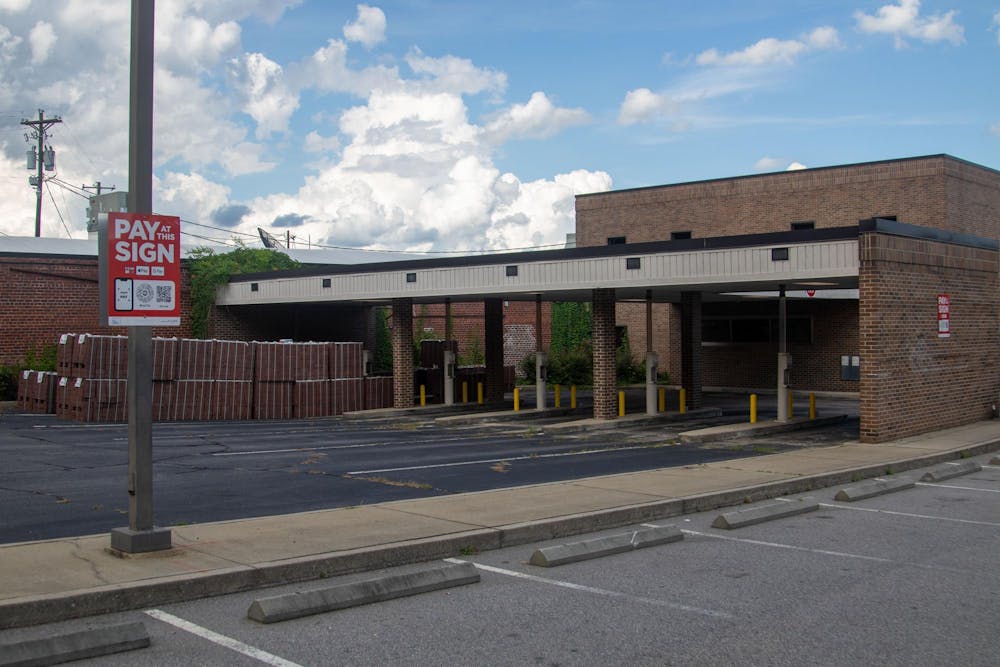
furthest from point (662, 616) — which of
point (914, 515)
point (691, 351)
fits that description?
point (691, 351)

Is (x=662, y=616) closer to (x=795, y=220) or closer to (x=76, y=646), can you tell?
Answer: (x=76, y=646)

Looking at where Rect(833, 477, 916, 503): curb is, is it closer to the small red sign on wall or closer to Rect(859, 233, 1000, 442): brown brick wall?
Rect(859, 233, 1000, 442): brown brick wall

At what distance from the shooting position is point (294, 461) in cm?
1670

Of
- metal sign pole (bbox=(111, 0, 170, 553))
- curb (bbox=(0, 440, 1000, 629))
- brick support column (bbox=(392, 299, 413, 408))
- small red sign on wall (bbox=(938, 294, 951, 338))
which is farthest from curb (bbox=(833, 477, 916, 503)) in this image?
brick support column (bbox=(392, 299, 413, 408))

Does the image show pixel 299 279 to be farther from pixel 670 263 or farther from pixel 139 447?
pixel 139 447

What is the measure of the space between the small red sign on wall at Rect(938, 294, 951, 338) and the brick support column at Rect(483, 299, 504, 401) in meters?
15.4

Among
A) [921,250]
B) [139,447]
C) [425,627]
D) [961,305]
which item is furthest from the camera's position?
[961,305]

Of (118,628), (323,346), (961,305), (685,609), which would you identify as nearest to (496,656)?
(685,609)

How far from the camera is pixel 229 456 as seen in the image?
17484 mm

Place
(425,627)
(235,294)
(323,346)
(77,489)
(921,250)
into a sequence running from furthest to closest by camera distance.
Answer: (235,294) → (323,346) → (921,250) → (77,489) → (425,627)

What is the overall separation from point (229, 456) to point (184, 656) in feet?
37.9

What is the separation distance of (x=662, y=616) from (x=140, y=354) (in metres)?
5.02

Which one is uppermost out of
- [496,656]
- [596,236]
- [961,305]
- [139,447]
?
[596,236]

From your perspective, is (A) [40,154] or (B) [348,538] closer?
(B) [348,538]
